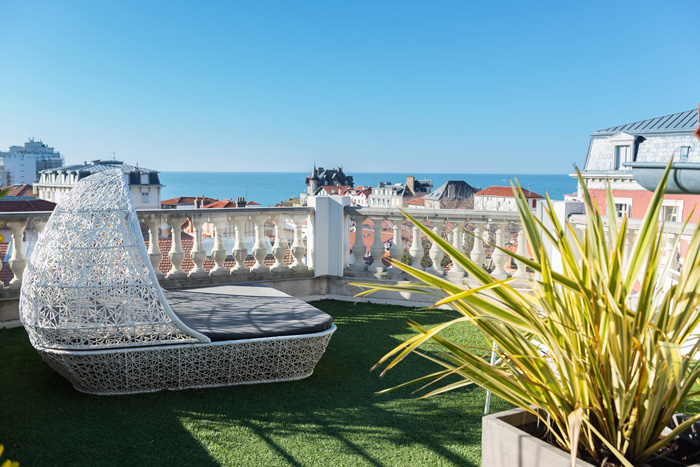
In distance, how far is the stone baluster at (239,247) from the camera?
5.69 meters

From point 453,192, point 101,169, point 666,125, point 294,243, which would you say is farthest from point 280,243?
point 453,192

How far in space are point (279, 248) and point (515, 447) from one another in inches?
171

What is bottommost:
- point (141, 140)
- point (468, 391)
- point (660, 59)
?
point (468, 391)

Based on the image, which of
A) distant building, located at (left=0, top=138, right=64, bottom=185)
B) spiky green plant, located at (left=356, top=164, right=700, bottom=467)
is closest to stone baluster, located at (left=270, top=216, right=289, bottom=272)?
spiky green plant, located at (left=356, top=164, right=700, bottom=467)

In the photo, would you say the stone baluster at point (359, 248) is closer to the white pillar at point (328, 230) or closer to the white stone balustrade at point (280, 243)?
the white stone balustrade at point (280, 243)

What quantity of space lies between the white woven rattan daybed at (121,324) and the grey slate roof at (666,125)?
19.2 m

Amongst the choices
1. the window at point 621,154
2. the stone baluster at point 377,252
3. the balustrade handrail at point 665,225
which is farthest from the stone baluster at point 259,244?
the window at point 621,154

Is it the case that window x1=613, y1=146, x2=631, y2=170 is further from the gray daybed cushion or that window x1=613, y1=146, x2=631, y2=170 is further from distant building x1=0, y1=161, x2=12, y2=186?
distant building x1=0, y1=161, x2=12, y2=186

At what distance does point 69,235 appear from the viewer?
126 inches

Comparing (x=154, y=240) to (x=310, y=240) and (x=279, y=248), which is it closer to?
(x=279, y=248)

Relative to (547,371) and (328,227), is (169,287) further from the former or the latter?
(547,371)

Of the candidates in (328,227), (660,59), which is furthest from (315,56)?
(328,227)

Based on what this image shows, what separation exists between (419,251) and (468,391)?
2.41 meters

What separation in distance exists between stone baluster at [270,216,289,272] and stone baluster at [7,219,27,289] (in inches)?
89.2
